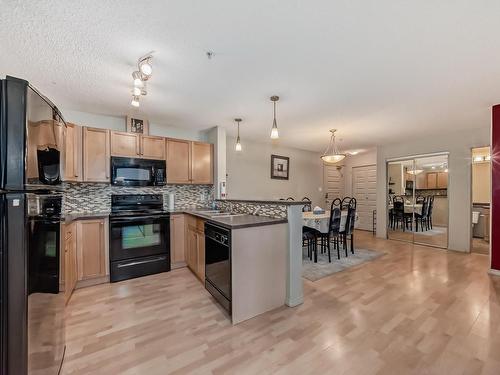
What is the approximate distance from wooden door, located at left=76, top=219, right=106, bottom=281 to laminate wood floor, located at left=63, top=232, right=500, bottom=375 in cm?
24

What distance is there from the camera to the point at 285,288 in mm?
2484

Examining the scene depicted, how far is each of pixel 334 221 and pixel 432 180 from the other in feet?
10.2

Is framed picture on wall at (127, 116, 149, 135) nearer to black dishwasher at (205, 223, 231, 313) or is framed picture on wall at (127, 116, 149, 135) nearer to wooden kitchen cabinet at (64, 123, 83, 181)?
wooden kitchen cabinet at (64, 123, 83, 181)

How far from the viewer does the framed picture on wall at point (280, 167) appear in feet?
19.6

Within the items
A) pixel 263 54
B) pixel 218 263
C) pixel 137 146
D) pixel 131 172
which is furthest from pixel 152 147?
pixel 263 54

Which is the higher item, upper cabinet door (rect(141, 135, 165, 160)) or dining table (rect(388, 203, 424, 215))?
upper cabinet door (rect(141, 135, 165, 160))

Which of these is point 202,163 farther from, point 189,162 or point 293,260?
point 293,260

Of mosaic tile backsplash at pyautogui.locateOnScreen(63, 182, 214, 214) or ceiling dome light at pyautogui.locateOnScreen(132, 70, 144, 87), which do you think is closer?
ceiling dome light at pyautogui.locateOnScreen(132, 70, 144, 87)

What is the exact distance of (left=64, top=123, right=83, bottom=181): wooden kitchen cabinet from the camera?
9.92ft

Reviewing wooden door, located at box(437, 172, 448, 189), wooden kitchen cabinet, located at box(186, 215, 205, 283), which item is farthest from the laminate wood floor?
wooden door, located at box(437, 172, 448, 189)

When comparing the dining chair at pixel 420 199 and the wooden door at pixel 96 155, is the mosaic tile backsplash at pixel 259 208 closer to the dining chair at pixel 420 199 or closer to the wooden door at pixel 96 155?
the wooden door at pixel 96 155

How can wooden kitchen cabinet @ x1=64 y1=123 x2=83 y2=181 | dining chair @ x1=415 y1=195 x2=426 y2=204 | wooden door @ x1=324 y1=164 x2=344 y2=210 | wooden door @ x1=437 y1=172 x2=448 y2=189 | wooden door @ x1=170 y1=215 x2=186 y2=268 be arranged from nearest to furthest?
wooden kitchen cabinet @ x1=64 y1=123 x2=83 y2=181 < wooden door @ x1=170 y1=215 x2=186 y2=268 < wooden door @ x1=437 y1=172 x2=448 y2=189 < dining chair @ x1=415 y1=195 x2=426 y2=204 < wooden door @ x1=324 y1=164 x2=344 y2=210

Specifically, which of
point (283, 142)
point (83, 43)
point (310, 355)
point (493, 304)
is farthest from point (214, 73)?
point (493, 304)

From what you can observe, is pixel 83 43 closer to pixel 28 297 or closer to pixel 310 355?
pixel 28 297
